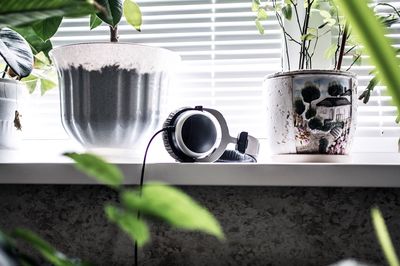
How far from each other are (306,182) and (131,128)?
0.33 metres

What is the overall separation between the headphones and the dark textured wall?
4.0 inches

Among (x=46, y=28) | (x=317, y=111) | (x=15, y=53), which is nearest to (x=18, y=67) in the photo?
(x=15, y=53)

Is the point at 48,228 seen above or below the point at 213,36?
below

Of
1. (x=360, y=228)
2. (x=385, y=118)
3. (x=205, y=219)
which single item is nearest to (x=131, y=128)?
(x=360, y=228)

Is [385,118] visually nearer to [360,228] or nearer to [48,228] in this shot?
[360,228]

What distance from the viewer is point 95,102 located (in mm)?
924

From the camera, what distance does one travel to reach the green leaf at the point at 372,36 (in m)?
0.17

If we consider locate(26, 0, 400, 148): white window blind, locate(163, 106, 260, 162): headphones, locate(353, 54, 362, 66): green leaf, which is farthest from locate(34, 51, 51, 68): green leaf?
locate(353, 54, 362, 66): green leaf

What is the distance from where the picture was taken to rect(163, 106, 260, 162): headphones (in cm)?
87

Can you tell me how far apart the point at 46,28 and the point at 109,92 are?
0.18 metres

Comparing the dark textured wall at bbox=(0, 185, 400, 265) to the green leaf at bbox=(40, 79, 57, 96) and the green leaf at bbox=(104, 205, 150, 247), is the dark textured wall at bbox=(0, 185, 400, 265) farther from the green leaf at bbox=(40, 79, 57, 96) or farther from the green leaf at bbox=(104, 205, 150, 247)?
the green leaf at bbox=(104, 205, 150, 247)

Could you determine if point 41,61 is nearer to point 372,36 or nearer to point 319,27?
point 319,27

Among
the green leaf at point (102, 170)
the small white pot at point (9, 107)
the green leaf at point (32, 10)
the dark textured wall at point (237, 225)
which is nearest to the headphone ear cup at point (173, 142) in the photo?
the dark textured wall at point (237, 225)

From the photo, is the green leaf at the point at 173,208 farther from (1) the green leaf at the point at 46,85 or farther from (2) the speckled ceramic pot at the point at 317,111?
(1) the green leaf at the point at 46,85
